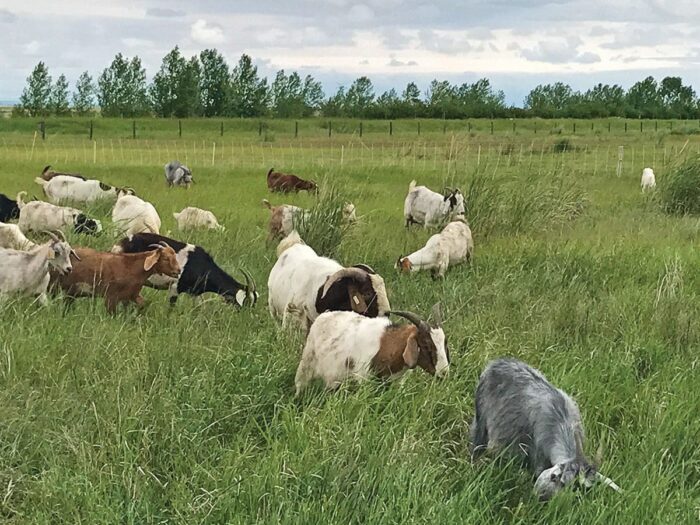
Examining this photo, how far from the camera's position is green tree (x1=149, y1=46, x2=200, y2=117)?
223 feet

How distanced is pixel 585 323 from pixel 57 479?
4981 millimetres

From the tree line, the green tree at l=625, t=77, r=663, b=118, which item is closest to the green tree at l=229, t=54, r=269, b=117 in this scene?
the tree line

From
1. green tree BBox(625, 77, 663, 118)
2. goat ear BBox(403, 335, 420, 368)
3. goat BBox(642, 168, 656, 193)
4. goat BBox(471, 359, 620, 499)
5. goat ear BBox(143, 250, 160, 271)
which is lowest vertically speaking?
goat BBox(471, 359, 620, 499)

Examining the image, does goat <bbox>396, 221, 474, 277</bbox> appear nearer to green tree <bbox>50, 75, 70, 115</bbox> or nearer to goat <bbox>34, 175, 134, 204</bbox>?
goat <bbox>34, 175, 134, 204</bbox>

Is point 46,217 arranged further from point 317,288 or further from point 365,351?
point 365,351

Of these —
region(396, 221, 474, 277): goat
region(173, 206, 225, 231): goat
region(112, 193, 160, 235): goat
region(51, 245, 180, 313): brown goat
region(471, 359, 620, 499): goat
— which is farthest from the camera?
region(173, 206, 225, 231): goat

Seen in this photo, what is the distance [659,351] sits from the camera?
21.0ft

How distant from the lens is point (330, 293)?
6.32 metres

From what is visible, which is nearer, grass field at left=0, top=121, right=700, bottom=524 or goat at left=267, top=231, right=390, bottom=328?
grass field at left=0, top=121, right=700, bottom=524

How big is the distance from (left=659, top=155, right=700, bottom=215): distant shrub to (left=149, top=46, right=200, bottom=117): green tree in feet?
189

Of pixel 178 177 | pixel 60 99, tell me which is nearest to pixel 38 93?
pixel 60 99

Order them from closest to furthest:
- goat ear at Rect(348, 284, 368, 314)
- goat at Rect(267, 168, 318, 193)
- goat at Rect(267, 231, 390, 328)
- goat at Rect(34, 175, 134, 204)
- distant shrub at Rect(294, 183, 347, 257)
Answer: goat ear at Rect(348, 284, 368, 314)
goat at Rect(267, 231, 390, 328)
distant shrub at Rect(294, 183, 347, 257)
goat at Rect(34, 175, 134, 204)
goat at Rect(267, 168, 318, 193)

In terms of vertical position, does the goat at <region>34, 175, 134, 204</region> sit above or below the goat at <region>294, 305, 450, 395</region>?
above

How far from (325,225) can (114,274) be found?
2.97 m
